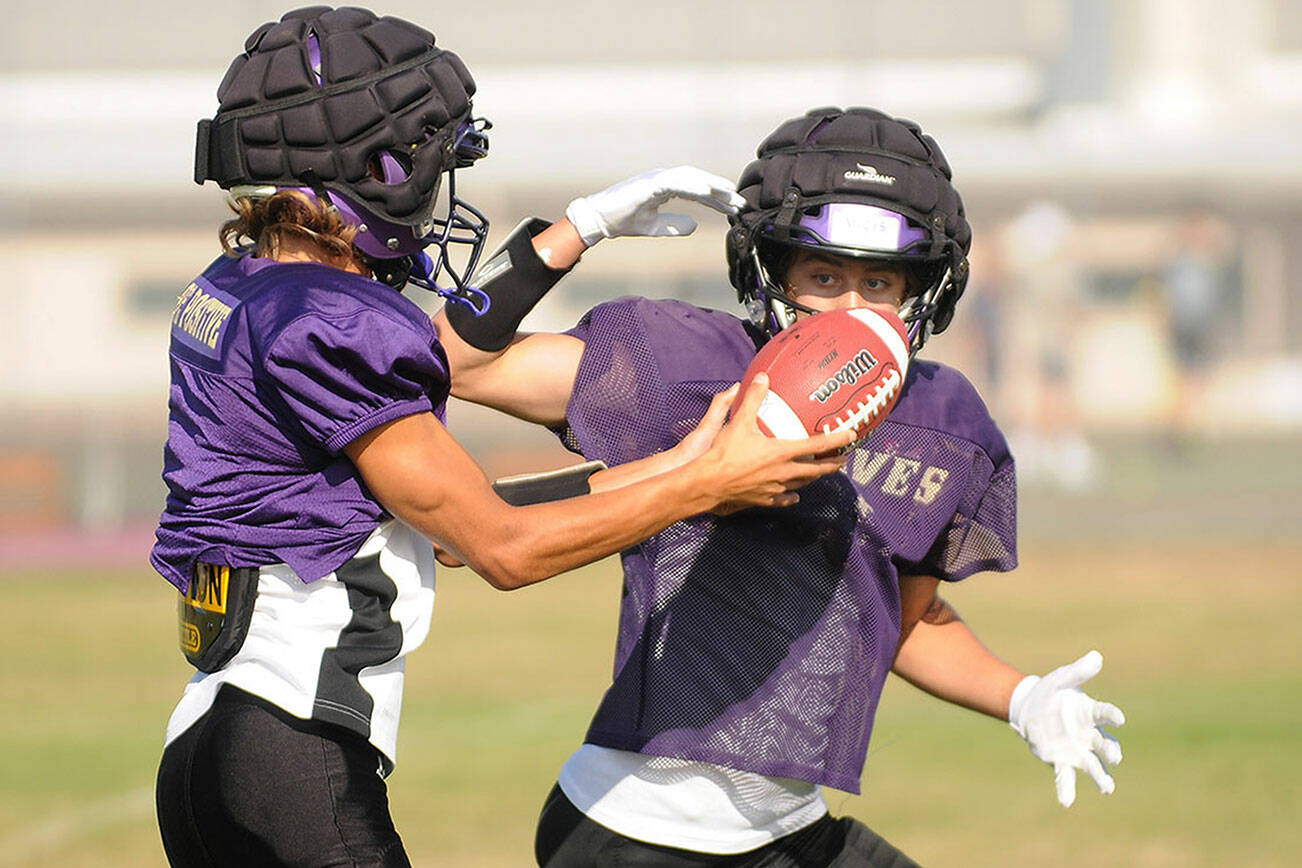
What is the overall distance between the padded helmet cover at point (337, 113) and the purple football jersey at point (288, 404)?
145mm

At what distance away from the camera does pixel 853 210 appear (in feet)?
9.89

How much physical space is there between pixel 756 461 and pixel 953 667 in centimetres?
91

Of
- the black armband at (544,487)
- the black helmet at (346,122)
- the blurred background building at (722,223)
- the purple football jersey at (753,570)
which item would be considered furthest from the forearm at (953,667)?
the blurred background building at (722,223)

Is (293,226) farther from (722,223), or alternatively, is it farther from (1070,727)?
(722,223)

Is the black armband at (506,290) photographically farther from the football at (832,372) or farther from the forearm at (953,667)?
Answer: the forearm at (953,667)

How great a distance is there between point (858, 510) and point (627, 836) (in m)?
0.69

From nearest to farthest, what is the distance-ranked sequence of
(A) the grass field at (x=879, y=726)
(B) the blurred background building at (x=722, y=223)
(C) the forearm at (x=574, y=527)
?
1. (C) the forearm at (x=574, y=527)
2. (A) the grass field at (x=879, y=726)
3. (B) the blurred background building at (x=722, y=223)

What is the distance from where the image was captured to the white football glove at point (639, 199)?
3.17 m

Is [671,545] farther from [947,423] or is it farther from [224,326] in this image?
[224,326]

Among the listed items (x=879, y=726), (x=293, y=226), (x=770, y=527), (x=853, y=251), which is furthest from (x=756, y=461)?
(x=879, y=726)

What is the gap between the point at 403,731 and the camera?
25.0 feet

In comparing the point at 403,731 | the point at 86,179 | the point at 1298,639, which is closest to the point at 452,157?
the point at 403,731

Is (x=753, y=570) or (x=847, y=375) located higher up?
(x=847, y=375)

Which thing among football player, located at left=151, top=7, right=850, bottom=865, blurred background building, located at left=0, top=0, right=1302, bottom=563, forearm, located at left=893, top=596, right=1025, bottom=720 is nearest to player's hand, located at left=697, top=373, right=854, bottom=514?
football player, located at left=151, top=7, right=850, bottom=865
